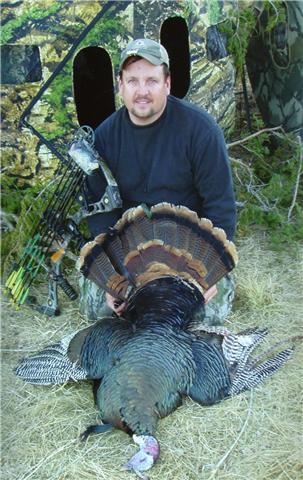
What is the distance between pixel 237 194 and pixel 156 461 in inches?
102

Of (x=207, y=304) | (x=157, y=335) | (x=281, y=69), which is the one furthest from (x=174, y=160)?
(x=281, y=69)

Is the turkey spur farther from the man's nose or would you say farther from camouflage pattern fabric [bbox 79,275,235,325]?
the man's nose

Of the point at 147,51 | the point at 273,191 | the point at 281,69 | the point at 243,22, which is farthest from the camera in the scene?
the point at 281,69

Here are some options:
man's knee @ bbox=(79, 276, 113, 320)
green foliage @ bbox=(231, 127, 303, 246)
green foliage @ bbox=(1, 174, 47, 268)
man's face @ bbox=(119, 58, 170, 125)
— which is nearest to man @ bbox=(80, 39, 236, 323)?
man's face @ bbox=(119, 58, 170, 125)

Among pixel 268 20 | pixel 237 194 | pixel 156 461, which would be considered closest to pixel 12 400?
pixel 156 461

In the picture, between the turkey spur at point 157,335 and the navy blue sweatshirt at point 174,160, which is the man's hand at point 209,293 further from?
the navy blue sweatshirt at point 174,160

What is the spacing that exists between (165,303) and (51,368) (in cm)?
71

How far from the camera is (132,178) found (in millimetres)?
3555

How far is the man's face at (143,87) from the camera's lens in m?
3.22

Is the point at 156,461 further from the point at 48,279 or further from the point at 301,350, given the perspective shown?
the point at 48,279

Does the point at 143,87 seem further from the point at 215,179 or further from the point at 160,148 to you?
the point at 215,179

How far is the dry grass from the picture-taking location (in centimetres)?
277

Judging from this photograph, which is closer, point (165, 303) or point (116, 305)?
point (165, 303)

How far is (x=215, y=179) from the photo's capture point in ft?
11.2
